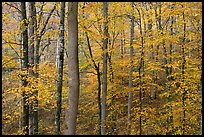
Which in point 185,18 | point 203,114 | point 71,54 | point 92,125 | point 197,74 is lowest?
point 92,125

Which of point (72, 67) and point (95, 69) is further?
point (95, 69)

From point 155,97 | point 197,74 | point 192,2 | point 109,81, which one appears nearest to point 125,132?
point 109,81

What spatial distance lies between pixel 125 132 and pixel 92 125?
3.29 meters

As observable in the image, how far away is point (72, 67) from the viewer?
7.00 metres

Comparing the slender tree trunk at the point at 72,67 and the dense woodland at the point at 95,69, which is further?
the dense woodland at the point at 95,69

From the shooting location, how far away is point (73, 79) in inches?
275

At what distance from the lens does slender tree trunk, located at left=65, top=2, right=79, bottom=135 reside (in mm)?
7000

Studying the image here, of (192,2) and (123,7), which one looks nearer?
(192,2)

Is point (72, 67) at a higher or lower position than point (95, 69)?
higher

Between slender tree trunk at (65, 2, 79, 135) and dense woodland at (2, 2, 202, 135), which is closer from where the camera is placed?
slender tree trunk at (65, 2, 79, 135)

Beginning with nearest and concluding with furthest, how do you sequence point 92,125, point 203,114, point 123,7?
point 203,114 < point 123,7 < point 92,125

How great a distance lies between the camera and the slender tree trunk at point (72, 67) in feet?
23.0

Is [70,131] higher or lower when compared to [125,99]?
higher

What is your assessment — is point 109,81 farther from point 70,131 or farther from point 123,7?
point 70,131
